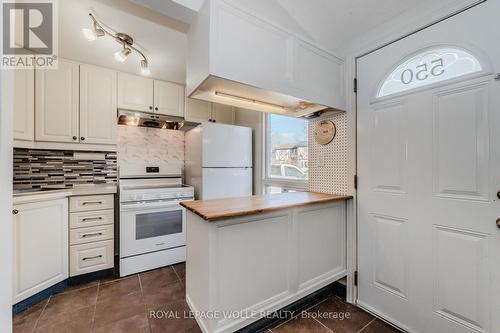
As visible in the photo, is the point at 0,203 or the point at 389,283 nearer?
the point at 0,203

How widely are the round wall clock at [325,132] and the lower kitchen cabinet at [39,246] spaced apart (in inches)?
103

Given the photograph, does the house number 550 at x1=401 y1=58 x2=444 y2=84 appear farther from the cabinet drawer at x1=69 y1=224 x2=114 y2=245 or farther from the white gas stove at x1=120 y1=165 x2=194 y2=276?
the cabinet drawer at x1=69 y1=224 x2=114 y2=245

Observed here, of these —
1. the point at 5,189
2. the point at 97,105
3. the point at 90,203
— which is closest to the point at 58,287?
the point at 90,203

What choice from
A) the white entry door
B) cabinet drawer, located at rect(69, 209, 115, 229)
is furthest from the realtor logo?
the white entry door

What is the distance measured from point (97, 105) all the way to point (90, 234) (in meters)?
1.44

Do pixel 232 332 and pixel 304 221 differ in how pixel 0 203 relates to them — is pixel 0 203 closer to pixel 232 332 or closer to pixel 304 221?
pixel 232 332

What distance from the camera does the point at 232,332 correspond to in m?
1.34

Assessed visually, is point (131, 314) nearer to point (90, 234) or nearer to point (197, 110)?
point (90, 234)

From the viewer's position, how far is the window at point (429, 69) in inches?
52.1

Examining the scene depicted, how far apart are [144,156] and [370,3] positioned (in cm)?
298

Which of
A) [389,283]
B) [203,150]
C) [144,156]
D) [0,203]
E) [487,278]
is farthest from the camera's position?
[144,156]

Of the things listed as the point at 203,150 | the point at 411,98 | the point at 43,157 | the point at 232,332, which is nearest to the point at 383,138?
the point at 411,98

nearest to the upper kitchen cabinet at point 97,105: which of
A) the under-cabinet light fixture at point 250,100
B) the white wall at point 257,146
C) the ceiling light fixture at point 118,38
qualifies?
the ceiling light fixture at point 118,38

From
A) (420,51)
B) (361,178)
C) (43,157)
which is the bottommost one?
(361,178)
